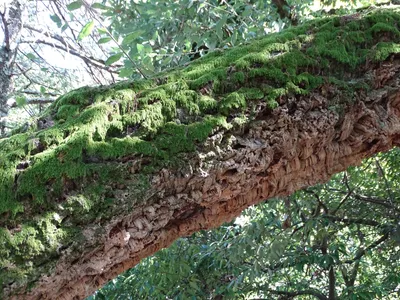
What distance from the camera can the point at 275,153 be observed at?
1.57 m

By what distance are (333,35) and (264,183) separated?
0.69 metres

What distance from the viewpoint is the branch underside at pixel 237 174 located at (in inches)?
50.3

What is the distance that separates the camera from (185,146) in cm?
140

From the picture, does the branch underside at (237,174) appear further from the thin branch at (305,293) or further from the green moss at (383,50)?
the thin branch at (305,293)

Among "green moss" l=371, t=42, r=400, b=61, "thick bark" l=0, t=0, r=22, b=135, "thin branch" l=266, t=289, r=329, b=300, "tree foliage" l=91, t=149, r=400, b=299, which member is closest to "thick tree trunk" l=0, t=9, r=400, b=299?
"green moss" l=371, t=42, r=400, b=61

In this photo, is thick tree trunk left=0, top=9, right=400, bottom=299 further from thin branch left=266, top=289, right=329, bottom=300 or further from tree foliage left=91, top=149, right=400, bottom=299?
thin branch left=266, top=289, right=329, bottom=300

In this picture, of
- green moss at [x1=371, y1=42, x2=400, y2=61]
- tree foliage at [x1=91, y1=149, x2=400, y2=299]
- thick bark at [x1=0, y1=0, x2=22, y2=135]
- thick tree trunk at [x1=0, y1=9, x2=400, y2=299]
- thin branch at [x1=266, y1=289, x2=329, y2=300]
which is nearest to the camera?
thick tree trunk at [x1=0, y1=9, x2=400, y2=299]

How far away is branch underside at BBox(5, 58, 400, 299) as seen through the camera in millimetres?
1278

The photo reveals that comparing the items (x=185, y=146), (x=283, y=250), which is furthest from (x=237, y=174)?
(x=283, y=250)

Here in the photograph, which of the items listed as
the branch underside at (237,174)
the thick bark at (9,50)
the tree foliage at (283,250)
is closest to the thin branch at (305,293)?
the tree foliage at (283,250)

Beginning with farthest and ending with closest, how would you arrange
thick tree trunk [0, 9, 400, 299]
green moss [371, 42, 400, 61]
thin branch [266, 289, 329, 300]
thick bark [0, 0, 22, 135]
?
1. thin branch [266, 289, 329, 300]
2. thick bark [0, 0, 22, 135]
3. green moss [371, 42, 400, 61]
4. thick tree trunk [0, 9, 400, 299]

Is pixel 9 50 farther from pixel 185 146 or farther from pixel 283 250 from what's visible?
pixel 185 146

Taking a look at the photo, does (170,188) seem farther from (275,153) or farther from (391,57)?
(391,57)

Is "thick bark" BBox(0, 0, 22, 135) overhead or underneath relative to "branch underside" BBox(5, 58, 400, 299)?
overhead
